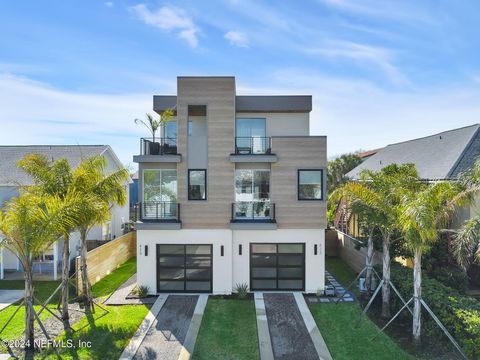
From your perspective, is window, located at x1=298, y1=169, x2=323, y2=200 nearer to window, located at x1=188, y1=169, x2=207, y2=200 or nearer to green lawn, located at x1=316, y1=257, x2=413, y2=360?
window, located at x1=188, y1=169, x2=207, y2=200

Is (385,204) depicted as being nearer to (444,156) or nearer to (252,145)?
(252,145)

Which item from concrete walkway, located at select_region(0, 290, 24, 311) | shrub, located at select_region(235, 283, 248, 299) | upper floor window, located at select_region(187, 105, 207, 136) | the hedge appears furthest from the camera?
upper floor window, located at select_region(187, 105, 207, 136)

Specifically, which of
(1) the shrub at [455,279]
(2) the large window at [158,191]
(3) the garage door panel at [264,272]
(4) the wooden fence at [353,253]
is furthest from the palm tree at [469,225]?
(2) the large window at [158,191]

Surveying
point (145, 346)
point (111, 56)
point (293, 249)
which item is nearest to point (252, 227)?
point (293, 249)

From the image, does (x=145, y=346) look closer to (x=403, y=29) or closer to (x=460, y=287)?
(x=460, y=287)

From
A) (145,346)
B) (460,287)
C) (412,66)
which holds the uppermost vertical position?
(412,66)

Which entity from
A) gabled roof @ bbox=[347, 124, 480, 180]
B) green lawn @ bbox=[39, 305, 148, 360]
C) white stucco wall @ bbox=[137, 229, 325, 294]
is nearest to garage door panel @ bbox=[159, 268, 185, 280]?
white stucco wall @ bbox=[137, 229, 325, 294]

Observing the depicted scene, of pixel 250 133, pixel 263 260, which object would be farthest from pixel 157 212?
pixel 250 133

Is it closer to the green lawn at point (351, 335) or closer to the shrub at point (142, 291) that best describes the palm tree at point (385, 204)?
the green lawn at point (351, 335)
